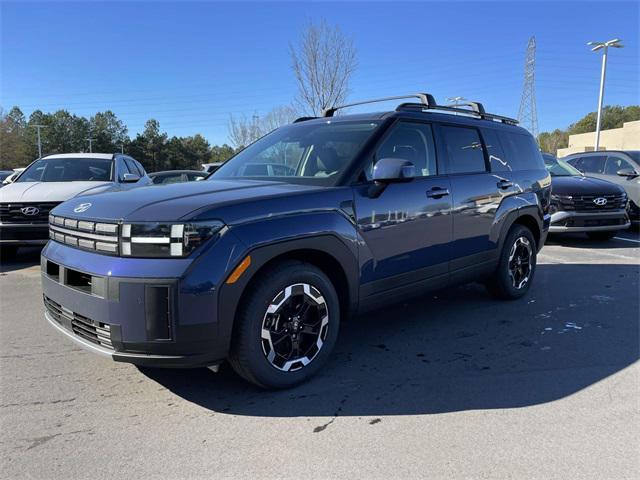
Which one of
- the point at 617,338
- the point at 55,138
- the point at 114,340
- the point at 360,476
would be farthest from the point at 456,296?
the point at 55,138

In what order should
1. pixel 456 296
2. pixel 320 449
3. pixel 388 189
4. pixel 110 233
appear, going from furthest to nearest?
pixel 456 296, pixel 388 189, pixel 110 233, pixel 320 449

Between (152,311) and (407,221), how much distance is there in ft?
6.89

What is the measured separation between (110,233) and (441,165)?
2.89m

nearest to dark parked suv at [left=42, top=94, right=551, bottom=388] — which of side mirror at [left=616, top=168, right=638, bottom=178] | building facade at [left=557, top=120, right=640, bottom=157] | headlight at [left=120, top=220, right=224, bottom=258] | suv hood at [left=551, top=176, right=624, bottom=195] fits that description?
headlight at [left=120, top=220, right=224, bottom=258]

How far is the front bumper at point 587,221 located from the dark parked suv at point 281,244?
5056 mm

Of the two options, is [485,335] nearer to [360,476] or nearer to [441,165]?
[441,165]

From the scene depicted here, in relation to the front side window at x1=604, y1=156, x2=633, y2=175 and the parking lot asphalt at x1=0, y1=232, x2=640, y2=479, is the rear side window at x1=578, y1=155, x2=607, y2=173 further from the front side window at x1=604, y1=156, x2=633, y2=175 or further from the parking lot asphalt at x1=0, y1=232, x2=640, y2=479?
the parking lot asphalt at x1=0, y1=232, x2=640, y2=479

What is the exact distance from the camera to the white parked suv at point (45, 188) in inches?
284

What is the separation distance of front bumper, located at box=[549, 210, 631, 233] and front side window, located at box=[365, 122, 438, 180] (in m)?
5.94

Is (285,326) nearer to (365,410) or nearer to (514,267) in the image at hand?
(365,410)

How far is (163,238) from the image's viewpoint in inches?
105

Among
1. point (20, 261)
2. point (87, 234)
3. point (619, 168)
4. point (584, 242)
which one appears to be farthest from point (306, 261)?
point (619, 168)

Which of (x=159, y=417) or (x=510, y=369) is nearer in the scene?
(x=159, y=417)

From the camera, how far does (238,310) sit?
289 centimetres
